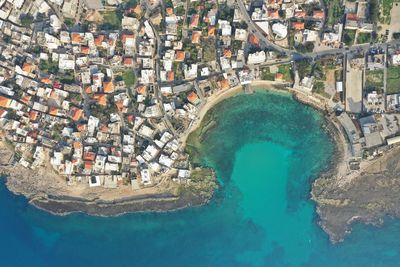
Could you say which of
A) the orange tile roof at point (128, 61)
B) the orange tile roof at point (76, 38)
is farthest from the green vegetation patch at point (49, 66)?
the orange tile roof at point (128, 61)

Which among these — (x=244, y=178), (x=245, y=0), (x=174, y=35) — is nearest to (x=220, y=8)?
(x=245, y=0)

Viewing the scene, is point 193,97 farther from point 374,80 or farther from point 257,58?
point 374,80

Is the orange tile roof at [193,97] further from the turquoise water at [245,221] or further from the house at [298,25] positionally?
the house at [298,25]

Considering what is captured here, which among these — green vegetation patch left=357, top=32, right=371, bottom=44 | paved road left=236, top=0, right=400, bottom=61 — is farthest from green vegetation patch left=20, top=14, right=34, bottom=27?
green vegetation patch left=357, top=32, right=371, bottom=44

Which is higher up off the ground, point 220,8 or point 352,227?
point 220,8

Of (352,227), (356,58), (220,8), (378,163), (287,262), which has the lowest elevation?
(287,262)

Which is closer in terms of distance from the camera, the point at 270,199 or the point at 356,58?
the point at 356,58

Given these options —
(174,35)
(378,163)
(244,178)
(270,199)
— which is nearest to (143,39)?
(174,35)

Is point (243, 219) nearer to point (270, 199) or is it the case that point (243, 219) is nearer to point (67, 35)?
point (270, 199)
